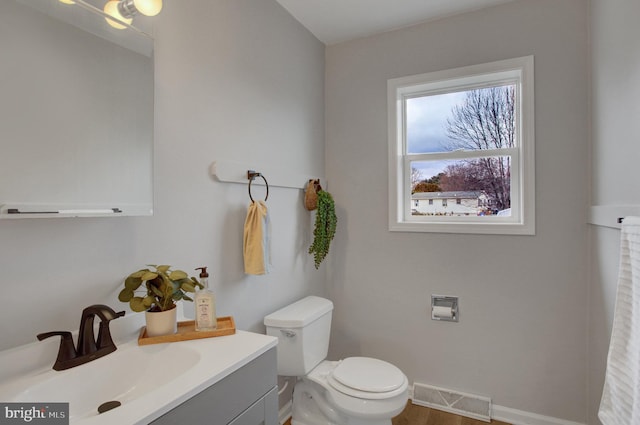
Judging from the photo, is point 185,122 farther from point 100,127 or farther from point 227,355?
point 227,355

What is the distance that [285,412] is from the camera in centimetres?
212

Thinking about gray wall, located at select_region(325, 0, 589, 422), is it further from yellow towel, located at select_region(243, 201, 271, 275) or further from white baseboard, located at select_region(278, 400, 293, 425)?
yellow towel, located at select_region(243, 201, 271, 275)

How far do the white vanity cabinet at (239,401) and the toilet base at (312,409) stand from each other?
0.77 m

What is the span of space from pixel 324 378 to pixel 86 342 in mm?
1216

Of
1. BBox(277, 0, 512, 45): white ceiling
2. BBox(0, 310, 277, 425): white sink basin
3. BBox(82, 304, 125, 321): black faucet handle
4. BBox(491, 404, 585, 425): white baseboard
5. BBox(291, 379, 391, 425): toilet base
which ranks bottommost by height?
BBox(491, 404, 585, 425): white baseboard

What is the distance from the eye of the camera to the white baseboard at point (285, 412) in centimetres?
208

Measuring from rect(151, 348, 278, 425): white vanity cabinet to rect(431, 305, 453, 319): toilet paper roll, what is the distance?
1368mm

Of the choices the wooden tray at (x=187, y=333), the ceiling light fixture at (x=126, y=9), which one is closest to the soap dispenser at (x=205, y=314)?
the wooden tray at (x=187, y=333)

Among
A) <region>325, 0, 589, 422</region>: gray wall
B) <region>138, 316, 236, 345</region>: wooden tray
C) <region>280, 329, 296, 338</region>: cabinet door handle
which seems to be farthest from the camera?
<region>325, 0, 589, 422</region>: gray wall

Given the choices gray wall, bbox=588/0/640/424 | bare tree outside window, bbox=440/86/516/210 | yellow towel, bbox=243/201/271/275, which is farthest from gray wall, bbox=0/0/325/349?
gray wall, bbox=588/0/640/424

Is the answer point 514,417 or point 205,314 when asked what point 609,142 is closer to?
point 514,417

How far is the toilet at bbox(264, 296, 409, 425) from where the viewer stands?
170 cm

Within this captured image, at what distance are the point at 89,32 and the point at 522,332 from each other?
250 cm

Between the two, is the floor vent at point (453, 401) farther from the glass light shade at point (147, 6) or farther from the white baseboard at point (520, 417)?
the glass light shade at point (147, 6)
